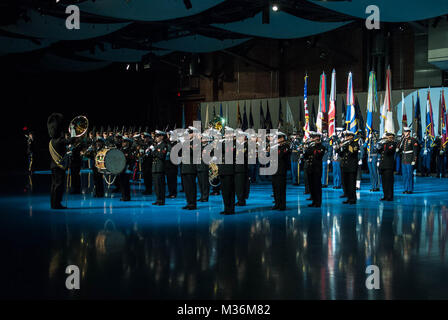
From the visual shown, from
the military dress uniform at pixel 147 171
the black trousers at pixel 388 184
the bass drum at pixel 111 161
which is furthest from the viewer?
the military dress uniform at pixel 147 171

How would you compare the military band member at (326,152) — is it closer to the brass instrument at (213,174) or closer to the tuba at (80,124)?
the brass instrument at (213,174)

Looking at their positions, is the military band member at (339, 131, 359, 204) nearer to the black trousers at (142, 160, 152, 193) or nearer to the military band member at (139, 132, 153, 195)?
the military band member at (139, 132, 153, 195)

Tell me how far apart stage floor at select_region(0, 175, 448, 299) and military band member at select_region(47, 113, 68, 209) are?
33 centimetres

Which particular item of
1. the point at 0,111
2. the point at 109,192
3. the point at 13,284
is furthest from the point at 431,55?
the point at 0,111

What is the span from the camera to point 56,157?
420 inches

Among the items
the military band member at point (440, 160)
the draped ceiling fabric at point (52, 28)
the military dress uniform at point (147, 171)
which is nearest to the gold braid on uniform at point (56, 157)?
the military dress uniform at point (147, 171)

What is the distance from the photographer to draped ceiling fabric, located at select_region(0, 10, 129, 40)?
17422 millimetres

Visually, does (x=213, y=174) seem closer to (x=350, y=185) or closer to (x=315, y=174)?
(x=315, y=174)

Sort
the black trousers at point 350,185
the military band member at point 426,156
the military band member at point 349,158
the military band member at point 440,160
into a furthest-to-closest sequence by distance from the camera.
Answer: the military band member at point 426,156 → the military band member at point 440,160 → the military band member at point 349,158 → the black trousers at point 350,185

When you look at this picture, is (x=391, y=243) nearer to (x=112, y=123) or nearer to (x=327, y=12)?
(x=327, y=12)

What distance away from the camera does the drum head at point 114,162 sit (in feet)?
39.8

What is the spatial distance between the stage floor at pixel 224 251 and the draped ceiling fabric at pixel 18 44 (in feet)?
35.9

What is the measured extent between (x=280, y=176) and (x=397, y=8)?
770 cm
